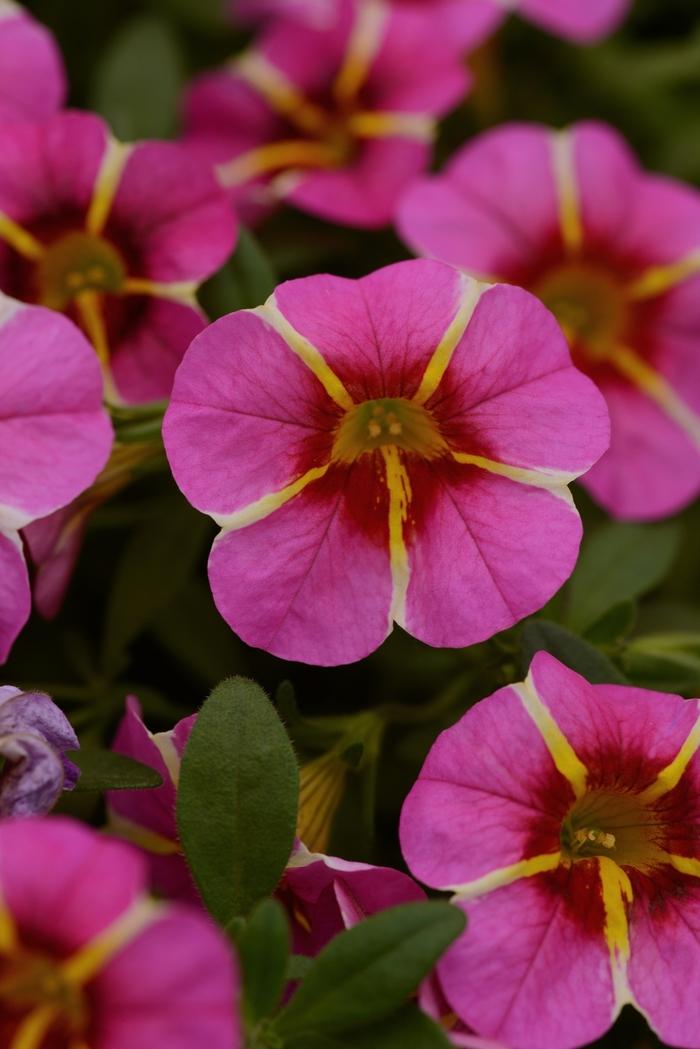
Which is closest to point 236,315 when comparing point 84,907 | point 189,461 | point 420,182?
point 189,461

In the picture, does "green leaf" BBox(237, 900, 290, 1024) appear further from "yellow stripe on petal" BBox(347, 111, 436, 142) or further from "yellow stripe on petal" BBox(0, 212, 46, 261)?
"yellow stripe on petal" BBox(347, 111, 436, 142)

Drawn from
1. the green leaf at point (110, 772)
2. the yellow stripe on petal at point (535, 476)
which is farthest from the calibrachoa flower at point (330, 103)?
the green leaf at point (110, 772)

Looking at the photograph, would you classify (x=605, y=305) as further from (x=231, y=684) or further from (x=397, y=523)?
(x=231, y=684)

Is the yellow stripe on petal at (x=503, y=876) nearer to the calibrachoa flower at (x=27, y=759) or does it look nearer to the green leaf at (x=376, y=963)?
the green leaf at (x=376, y=963)

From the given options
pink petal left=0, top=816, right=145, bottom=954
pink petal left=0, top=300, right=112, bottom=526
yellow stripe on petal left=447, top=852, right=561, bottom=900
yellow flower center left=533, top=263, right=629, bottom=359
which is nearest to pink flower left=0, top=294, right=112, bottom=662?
pink petal left=0, top=300, right=112, bottom=526

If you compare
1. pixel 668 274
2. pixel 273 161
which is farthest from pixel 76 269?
pixel 668 274
